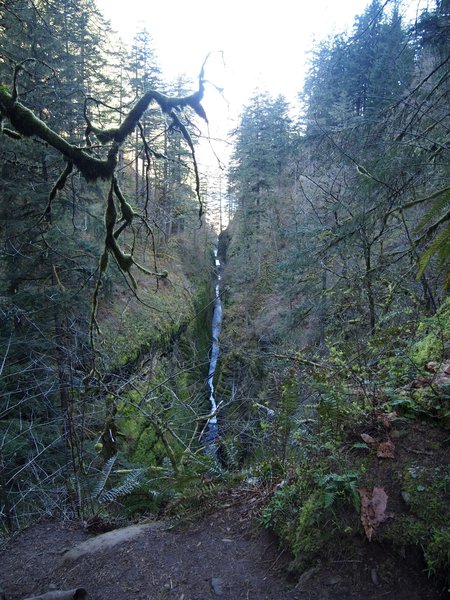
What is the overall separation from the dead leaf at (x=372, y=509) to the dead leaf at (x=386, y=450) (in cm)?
27

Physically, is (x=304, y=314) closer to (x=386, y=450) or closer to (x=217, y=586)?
(x=386, y=450)

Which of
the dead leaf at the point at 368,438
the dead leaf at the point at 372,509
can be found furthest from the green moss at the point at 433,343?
the dead leaf at the point at 372,509

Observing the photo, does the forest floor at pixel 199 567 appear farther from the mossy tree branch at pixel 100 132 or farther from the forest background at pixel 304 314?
the mossy tree branch at pixel 100 132

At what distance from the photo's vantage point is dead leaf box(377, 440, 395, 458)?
268 centimetres

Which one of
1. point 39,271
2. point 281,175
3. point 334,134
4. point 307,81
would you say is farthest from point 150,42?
point 334,134

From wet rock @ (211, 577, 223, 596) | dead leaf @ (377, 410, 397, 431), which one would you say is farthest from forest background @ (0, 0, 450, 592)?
wet rock @ (211, 577, 223, 596)

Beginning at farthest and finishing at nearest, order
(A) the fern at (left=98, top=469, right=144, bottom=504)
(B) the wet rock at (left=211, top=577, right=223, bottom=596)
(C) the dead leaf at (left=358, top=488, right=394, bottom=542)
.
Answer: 1. (A) the fern at (left=98, top=469, right=144, bottom=504)
2. (B) the wet rock at (left=211, top=577, right=223, bottom=596)
3. (C) the dead leaf at (left=358, top=488, right=394, bottom=542)

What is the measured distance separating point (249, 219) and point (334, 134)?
2293cm

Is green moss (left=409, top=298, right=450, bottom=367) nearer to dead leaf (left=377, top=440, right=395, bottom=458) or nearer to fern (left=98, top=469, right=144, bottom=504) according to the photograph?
dead leaf (left=377, top=440, right=395, bottom=458)

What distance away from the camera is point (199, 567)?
9.55ft

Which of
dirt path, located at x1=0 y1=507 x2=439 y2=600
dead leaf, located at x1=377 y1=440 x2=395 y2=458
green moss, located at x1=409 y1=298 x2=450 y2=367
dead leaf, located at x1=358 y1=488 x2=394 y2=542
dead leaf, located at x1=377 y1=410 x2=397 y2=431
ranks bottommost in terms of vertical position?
dirt path, located at x1=0 y1=507 x2=439 y2=600

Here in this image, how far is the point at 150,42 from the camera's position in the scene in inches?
917

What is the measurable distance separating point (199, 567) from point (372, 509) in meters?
1.48

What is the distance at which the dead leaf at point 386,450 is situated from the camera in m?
2.68
